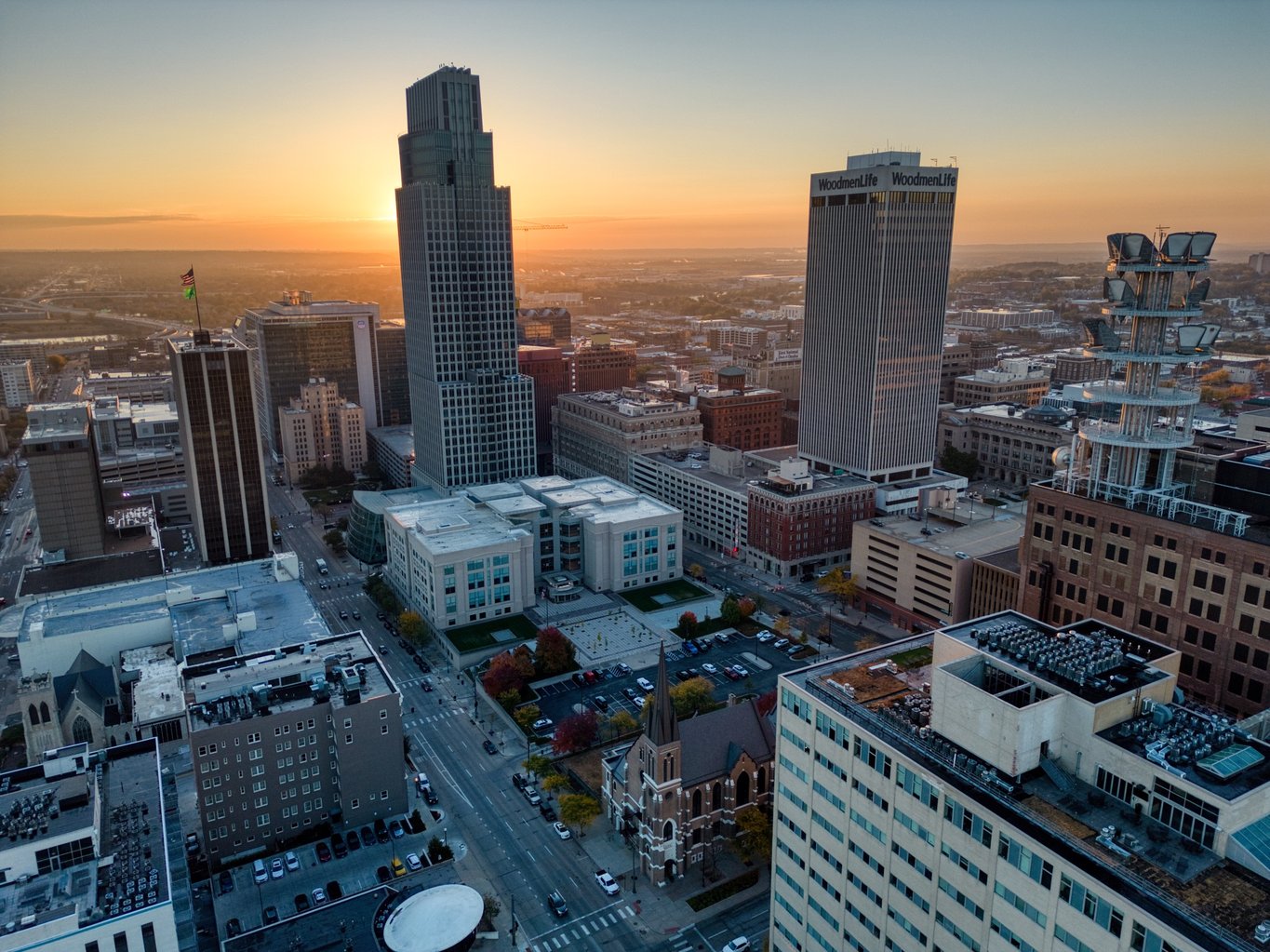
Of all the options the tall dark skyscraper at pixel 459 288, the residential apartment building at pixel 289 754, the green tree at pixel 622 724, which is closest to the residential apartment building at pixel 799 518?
the tall dark skyscraper at pixel 459 288

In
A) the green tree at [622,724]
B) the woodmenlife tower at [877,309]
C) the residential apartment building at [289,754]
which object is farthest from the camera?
the woodmenlife tower at [877,309]

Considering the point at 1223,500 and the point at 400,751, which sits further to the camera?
the point at 400,751

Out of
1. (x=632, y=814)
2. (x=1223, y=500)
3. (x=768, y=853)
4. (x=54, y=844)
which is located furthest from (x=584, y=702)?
(x=1223, y=500)

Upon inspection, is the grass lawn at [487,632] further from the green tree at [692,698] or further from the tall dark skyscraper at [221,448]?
the tall dark skyscraper at [221,448]

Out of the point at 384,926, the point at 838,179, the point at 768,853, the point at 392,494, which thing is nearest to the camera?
the point at 384,926

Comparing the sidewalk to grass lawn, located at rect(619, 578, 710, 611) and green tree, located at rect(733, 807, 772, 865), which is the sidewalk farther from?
grass lawn, located at rect(619, 578, 710, 611)

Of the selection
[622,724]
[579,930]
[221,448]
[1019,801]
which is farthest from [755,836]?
[221,448]

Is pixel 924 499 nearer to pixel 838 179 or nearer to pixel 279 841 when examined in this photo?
pixel 838 179
